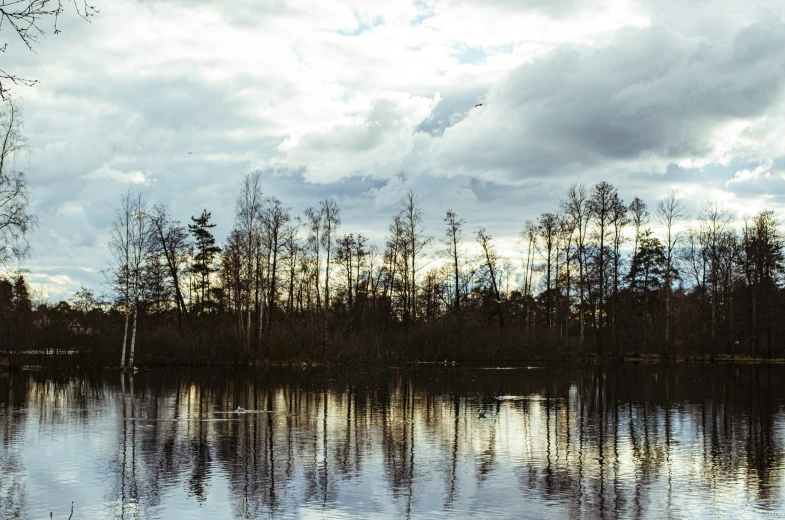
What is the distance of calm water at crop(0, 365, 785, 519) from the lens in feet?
36.4

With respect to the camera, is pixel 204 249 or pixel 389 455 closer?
pixel 389 455

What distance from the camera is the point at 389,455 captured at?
→ 599 inches

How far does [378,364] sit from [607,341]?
2039cm

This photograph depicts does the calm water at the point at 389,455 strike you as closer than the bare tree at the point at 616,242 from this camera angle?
Yes

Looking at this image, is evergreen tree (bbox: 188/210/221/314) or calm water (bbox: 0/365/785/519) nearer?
calm water (bbox: 0/365/785/519)

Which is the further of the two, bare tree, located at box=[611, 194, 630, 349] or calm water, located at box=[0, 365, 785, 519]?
bare tree, located at box=[611, 194, 630, 349]

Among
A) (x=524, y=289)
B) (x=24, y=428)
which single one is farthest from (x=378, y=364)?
(x=24, y=428)

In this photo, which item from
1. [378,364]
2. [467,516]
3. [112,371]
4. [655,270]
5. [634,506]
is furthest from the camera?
[655,270]

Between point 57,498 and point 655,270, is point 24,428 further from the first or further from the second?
point 655,270

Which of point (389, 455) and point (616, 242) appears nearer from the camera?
point (389, 455)

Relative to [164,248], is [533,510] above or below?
below

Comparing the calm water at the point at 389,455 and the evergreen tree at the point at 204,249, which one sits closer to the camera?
the calm water at the point at 389,455

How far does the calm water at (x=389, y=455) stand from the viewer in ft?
36.4

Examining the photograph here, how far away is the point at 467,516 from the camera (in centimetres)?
1036
